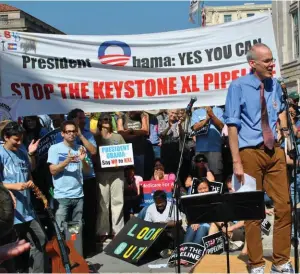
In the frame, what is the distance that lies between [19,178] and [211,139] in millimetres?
3363

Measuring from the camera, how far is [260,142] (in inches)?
200

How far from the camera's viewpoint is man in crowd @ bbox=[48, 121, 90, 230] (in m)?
7.22

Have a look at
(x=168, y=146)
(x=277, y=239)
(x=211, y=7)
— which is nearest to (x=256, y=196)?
(x=277, y=239)

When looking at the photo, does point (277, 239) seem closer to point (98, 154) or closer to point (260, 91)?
point (260, 91)

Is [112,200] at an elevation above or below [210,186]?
below

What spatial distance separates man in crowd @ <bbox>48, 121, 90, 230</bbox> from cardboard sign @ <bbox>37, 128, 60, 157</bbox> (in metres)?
0.34

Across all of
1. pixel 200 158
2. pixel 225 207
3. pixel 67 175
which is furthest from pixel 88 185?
pixel 225 207

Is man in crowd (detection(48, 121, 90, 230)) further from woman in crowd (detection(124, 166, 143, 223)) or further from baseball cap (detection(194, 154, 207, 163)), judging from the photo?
baseball cap (detection(194, 154, 207, 163))

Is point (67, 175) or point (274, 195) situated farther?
point (67, 175)

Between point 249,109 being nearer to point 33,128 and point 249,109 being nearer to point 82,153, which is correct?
point 82,153

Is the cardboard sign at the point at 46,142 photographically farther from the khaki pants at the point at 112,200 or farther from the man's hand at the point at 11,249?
the man's hand at the point at 11,249

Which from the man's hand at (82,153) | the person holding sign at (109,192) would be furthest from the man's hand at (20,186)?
the person holding sign at (109,192)

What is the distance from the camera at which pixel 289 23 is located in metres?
44.2

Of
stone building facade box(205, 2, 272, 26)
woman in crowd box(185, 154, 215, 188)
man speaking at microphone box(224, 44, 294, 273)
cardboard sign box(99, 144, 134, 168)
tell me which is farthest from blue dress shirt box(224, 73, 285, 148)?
stone building facade box(205, 2, 272, 26)
